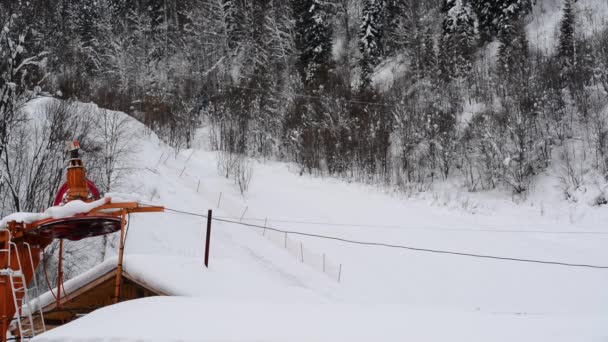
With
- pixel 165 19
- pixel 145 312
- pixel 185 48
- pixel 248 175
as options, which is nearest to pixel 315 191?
pixel 248 175

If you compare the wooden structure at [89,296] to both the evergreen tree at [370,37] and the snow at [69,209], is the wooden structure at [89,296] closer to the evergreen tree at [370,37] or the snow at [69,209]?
the snow at [69,209]

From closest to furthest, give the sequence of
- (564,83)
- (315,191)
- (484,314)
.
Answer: (484,314), (315,191), (564,83)

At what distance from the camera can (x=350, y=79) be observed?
48594 millimetres

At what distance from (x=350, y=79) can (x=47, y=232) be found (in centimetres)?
4327

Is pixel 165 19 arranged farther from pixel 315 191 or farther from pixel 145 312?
pixel 145 312

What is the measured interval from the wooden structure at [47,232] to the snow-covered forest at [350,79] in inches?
611

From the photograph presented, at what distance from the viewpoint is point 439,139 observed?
3750cm

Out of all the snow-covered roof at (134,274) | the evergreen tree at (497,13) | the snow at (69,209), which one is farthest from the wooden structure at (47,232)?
the evergreen tree at (497,13)

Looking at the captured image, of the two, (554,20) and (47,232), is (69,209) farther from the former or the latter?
(554,20)

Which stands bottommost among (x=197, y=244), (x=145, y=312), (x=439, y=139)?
(x=197, y=244)

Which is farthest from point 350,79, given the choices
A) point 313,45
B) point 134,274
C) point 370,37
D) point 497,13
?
point 134,274

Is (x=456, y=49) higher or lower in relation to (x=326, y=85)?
higher

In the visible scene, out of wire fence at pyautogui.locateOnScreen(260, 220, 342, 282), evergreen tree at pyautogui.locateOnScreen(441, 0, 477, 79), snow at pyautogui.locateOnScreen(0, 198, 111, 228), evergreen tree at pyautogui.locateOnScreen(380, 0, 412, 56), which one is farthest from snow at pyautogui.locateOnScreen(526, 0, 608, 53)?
snow at pyautogui.locateOnScreen(0, 198, 111, 228)

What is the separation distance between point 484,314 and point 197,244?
62.3 ft
